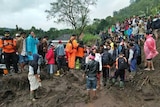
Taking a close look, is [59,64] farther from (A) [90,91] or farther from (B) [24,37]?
(A) [90,91]

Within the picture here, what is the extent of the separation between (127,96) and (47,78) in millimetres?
4660

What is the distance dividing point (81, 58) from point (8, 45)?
3685 millimetres

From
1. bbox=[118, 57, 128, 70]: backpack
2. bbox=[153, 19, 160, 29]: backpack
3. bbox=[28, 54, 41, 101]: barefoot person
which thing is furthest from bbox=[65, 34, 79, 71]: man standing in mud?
bbox=[153, 19, 160, 29]: backpack

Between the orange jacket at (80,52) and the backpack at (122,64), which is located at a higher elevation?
the orange jacket at (80,52)

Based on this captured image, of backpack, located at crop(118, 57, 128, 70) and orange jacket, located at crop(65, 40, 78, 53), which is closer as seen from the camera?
backpack, located at crop(118, 57, 128, 70)

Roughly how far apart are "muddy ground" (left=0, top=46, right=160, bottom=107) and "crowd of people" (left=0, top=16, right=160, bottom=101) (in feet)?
1.17

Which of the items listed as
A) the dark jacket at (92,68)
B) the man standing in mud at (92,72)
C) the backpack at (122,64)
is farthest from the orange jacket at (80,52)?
the dark jacket at (92,68)

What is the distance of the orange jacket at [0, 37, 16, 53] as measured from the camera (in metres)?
13.9

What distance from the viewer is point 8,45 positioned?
45.6 ft

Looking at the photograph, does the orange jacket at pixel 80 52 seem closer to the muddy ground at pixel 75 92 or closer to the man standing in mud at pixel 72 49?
the man standing in mud at pixel 72 49

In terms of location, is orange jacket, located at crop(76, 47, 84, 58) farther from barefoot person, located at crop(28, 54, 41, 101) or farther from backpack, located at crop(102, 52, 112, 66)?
barefoot person, located at crop(28, 54, 41, 101)

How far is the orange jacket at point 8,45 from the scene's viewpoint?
45.5 feet

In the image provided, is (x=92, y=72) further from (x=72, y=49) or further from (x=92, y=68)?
(x=72, y=49)

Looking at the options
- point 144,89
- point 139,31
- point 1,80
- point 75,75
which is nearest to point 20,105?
point 1,80
